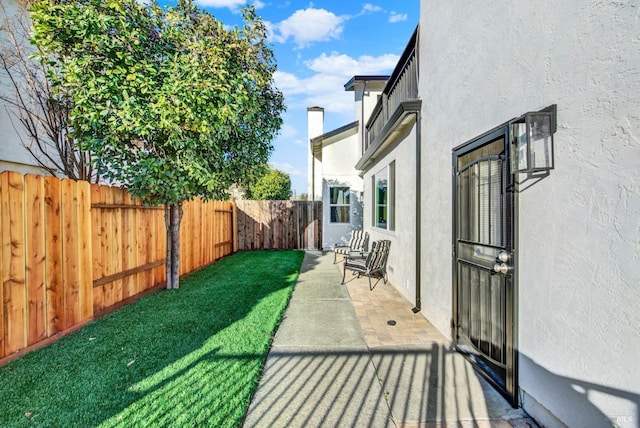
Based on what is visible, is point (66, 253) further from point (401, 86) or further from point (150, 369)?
point (401, 86)

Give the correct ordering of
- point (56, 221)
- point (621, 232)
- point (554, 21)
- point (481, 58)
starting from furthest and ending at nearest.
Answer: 1. point (56, 221)
2. point (481, 58)
3. point (554, 21)
4. point (621, 232)

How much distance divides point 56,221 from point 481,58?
5007 mm

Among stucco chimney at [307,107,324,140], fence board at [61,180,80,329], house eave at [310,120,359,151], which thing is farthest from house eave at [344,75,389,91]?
fence board at [61,180,80,329]

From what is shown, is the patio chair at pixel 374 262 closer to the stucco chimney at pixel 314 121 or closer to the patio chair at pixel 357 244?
the patio chair at pixel 357 244

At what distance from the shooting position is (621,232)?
167 cm

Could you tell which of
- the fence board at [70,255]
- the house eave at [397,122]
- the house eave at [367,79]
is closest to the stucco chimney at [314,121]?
the house eave at [367,79]

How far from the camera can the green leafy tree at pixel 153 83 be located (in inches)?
171

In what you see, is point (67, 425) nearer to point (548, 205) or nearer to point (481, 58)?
point (548, 205)

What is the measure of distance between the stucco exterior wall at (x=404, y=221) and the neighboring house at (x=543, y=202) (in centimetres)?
98

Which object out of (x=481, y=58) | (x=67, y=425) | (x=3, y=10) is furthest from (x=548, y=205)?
(x=3, y=10)

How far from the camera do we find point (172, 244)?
614cm

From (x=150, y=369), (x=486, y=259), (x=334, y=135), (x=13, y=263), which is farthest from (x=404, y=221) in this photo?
(x=334, y=135)

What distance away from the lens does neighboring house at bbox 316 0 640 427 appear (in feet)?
5.47

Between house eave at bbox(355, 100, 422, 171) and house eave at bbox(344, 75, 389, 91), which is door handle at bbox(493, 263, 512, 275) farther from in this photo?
house eave at bbox(344, 75, 389, 91)
